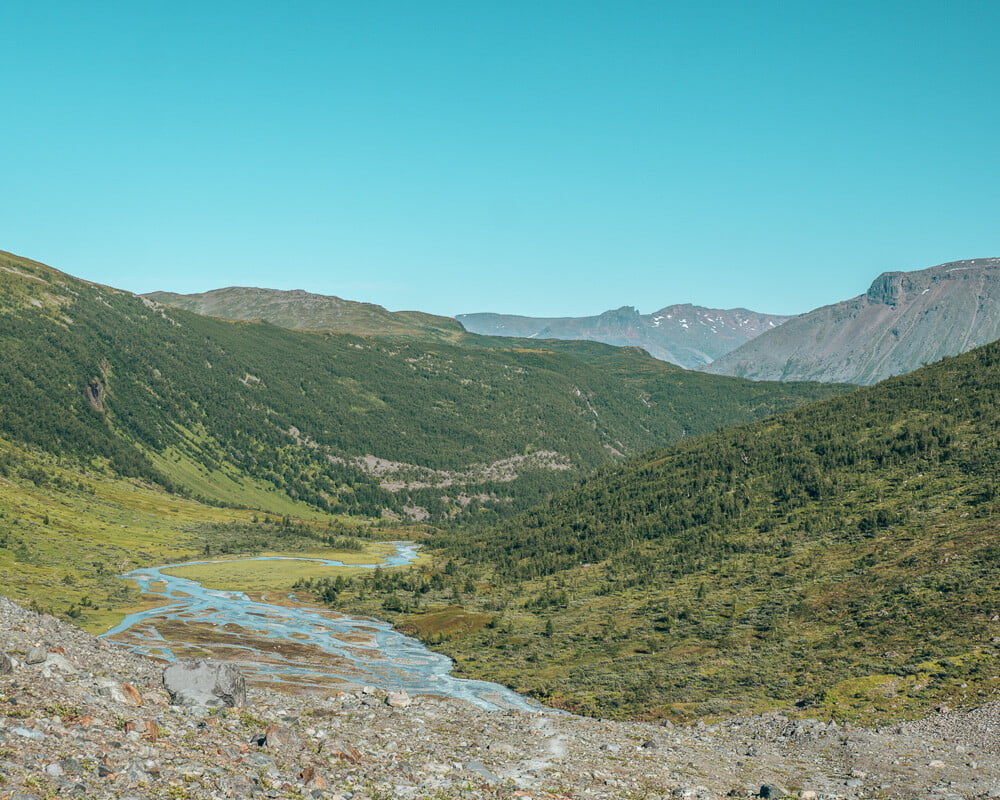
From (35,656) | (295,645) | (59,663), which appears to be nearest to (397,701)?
(59,663)

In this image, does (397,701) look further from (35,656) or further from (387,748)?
(35,656)

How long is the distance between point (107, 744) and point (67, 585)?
147m

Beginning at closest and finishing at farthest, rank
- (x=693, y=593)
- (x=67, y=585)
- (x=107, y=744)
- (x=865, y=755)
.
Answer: (x=107, y=744) → (x=865, y=755) → (x=693, y=593) → (x=67, y=585)

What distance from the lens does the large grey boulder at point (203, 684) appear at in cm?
5297

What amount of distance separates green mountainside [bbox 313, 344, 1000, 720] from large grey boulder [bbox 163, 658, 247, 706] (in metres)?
52.5

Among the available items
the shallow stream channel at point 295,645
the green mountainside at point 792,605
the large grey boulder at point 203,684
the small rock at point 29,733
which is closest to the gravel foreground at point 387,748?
the small rock at point 29,733

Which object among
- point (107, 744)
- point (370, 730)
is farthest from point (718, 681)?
point (107, 744)

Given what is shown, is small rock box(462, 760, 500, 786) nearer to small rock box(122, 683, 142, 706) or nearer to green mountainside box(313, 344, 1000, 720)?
small rock box(122, 683, 142, 706)

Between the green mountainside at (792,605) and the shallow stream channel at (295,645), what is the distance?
22.8 ft

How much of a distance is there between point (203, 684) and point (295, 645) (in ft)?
275

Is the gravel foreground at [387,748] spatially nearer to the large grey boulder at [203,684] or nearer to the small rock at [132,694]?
the small rock at [132,694]

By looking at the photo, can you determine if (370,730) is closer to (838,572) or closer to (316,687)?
(316,687)

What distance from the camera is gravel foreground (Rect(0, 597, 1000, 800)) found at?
1501 inches

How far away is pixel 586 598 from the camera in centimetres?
16825
